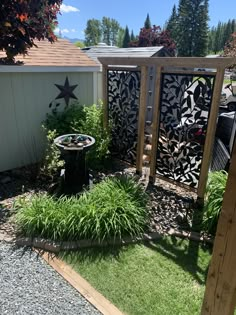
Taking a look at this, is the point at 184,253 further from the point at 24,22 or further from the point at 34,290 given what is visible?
the point at 24,22

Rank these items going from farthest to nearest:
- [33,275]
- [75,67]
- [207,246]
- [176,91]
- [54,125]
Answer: [75,67], [54,125], [176,91], [207,246], [33,275]

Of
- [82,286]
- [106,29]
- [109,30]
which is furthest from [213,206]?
[109,30]

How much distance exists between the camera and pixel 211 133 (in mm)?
3715

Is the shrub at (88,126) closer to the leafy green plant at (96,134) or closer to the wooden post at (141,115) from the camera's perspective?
the leafy green plant at (96,134)

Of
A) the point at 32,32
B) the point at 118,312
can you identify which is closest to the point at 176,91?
the point at 32,32

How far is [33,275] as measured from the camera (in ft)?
8.85

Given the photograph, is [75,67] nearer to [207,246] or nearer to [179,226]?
[179,226]

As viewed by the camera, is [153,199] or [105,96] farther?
[105,96]

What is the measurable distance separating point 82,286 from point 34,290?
0.47 meters

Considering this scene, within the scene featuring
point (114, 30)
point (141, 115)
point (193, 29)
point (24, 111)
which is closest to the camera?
point (141, 115)

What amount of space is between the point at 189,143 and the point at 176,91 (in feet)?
2.89

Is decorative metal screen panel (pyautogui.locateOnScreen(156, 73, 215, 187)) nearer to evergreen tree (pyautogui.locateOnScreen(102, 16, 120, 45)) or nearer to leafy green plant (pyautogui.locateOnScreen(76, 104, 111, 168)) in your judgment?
leafy green plant (pyautogui.locateOnScreen(76, 104, 111, 168))

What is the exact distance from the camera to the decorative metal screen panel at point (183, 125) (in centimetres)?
381

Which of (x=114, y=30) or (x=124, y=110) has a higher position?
(x=114, y=30)
